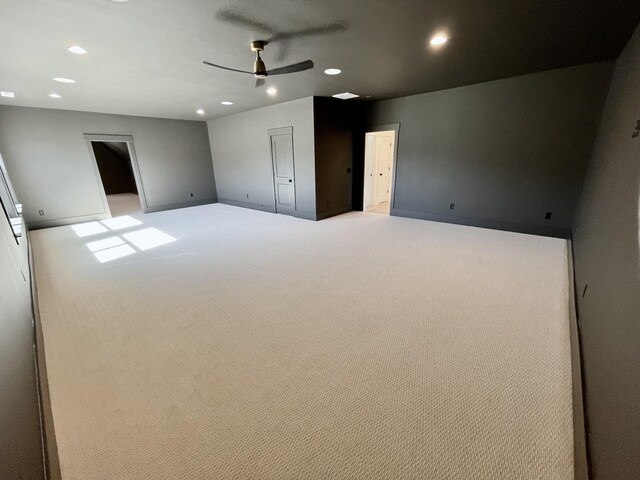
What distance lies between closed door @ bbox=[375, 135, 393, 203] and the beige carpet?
3906 mm

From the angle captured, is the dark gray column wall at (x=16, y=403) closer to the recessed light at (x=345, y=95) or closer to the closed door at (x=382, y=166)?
the recessed light at (x=345, y=95)

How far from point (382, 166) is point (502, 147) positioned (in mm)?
3113

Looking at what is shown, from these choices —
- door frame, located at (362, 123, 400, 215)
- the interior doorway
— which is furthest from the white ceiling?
the interior doorway

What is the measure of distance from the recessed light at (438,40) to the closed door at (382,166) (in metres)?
3.80

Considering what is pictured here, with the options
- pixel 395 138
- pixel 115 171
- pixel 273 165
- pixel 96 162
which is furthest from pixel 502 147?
pixel 115 171

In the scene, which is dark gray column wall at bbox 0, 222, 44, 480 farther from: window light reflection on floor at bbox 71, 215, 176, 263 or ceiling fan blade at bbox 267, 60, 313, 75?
ceiling fan blade at bbox 267, 60, 313, 75

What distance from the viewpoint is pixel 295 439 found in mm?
1279

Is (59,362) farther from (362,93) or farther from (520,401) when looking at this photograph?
(362,93)

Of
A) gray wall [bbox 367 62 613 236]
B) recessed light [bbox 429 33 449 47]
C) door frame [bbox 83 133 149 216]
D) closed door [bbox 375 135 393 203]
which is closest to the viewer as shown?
recessed light [bbox 429 33 449 47]

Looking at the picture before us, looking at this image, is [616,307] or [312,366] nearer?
[616,307]

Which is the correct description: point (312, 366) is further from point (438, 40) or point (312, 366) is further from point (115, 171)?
point (115, 171)

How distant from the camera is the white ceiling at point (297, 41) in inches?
80.3

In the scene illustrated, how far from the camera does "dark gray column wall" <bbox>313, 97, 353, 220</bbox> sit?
5.30 m

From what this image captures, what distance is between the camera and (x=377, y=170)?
6871 mm
